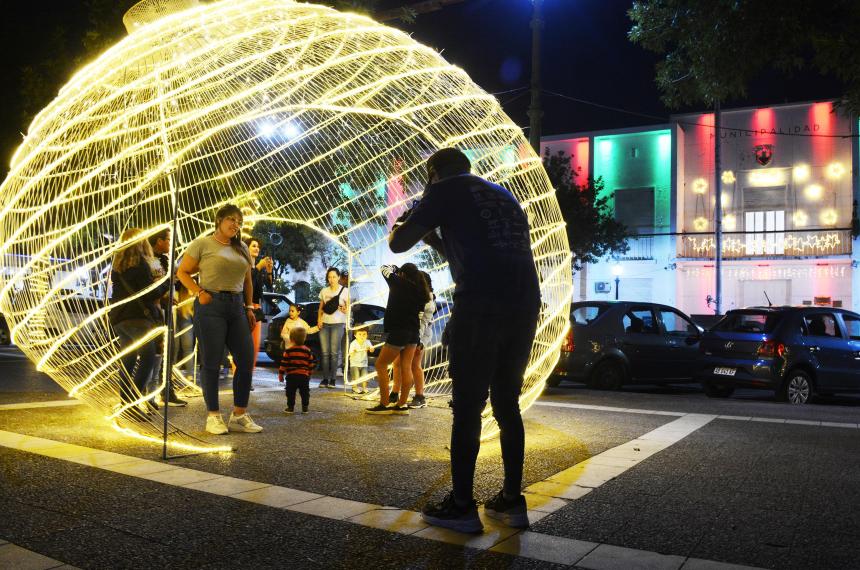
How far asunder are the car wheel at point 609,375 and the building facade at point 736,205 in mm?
14681

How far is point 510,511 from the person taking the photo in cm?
371

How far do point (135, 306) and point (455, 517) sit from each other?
4.31 meters

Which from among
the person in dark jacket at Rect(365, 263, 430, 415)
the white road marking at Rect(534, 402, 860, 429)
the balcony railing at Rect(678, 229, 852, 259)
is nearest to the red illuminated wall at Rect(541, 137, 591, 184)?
the balcony railing at Rect(678, 229, 852, 259)

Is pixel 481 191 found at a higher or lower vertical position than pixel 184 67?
lower

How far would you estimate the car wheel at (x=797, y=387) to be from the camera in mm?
10758

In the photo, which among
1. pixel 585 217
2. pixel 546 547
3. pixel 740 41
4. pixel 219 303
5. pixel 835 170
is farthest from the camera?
pixel 835 170

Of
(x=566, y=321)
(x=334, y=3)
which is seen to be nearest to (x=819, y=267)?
(x=334, y=3)

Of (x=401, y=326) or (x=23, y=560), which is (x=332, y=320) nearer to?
(x=401, y=326)

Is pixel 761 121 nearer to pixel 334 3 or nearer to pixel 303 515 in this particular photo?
pixel 334 3

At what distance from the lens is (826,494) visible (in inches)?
179

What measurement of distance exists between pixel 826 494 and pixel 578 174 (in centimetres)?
2519

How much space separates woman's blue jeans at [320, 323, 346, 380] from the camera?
1045 centimetres

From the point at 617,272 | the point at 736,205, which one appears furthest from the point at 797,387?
the point at 736,205

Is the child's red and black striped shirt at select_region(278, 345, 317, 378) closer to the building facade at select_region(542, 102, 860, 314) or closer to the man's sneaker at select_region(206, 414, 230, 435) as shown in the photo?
the man's sneaker at select_region(206, 414, 230, 435)
